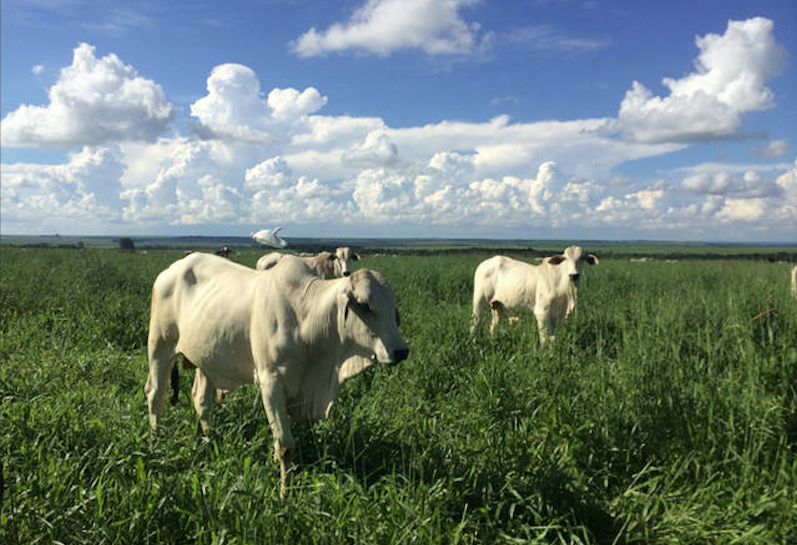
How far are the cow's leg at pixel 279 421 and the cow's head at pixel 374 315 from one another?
63cm

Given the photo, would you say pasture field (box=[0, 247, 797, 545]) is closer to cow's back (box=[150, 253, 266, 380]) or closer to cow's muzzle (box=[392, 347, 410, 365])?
cow's back (box=[150, 253, 266, 380])

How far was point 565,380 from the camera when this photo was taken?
486cm

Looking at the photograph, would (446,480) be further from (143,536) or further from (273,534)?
(143,536)

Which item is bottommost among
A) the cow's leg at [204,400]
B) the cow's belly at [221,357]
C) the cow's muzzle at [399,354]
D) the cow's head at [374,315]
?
the cow's leg at [204,400]

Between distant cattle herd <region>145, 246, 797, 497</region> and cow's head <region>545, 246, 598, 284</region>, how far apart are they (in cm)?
575

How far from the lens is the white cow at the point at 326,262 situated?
664 centimetres

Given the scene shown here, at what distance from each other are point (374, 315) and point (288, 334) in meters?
0.61

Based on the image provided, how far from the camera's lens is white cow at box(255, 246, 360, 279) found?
664 centimetres

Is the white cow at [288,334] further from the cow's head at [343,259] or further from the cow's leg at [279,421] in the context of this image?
the cow's head at [343,259]

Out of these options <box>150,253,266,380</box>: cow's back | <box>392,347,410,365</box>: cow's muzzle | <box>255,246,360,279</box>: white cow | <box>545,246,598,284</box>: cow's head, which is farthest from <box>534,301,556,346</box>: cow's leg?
<box>392,347,410,365</box>: cow's muzzle

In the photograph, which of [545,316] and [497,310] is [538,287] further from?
[497,310]

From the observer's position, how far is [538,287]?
8.88m

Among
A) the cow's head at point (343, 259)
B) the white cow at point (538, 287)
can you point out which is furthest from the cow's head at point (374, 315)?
→ the white cow at point (538, 287)

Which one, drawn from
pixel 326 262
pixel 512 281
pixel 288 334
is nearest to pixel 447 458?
pixel 288 334
